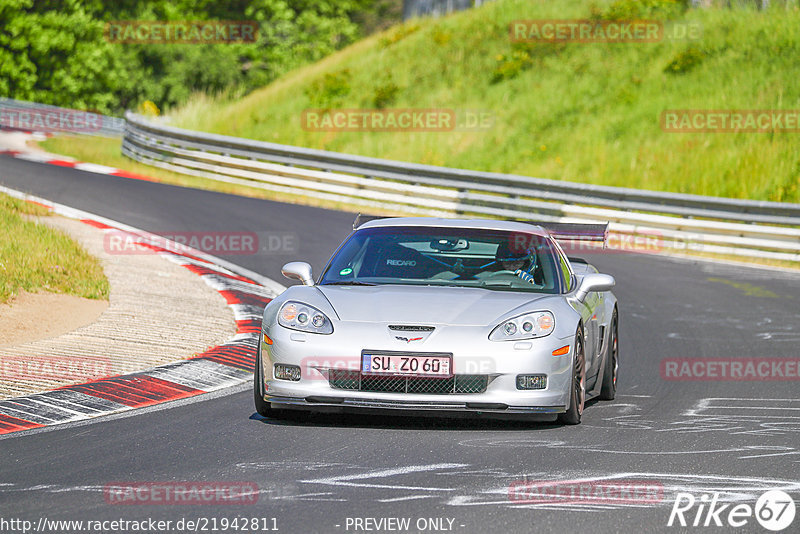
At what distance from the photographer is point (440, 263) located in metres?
8.62

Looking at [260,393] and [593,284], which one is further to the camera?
[593,284]

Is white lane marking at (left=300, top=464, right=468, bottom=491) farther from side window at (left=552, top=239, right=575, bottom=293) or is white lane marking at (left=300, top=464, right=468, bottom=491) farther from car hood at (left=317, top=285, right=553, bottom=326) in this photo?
side window at (left=552, top=239, right=575, bottom=293)

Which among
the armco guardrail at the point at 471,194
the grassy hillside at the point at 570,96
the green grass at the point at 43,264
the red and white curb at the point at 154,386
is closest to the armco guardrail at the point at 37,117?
the grassy hillside at the point at 570,96

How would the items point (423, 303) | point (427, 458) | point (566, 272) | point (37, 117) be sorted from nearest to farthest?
point (427, 458) < point (423, 303) < point (566, 272) < point (37, 117)

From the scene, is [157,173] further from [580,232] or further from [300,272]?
[300,272]

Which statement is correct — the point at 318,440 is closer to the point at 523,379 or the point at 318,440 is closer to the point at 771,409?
the point at 523,379

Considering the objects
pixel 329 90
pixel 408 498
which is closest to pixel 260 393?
pixel 408 498

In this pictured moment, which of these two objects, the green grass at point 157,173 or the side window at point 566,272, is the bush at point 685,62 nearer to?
the green grass at point 157,173

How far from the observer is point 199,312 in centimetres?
1229

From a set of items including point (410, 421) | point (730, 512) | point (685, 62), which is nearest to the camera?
point (730, 512)

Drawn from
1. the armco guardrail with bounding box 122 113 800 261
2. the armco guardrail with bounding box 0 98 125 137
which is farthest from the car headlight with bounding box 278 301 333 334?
the armco guardrail with bounding box 0 98 125 137

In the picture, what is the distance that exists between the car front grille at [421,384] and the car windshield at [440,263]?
105cm

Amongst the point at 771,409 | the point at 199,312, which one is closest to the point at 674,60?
the point at 199,312

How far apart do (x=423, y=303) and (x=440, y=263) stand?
102 cm
